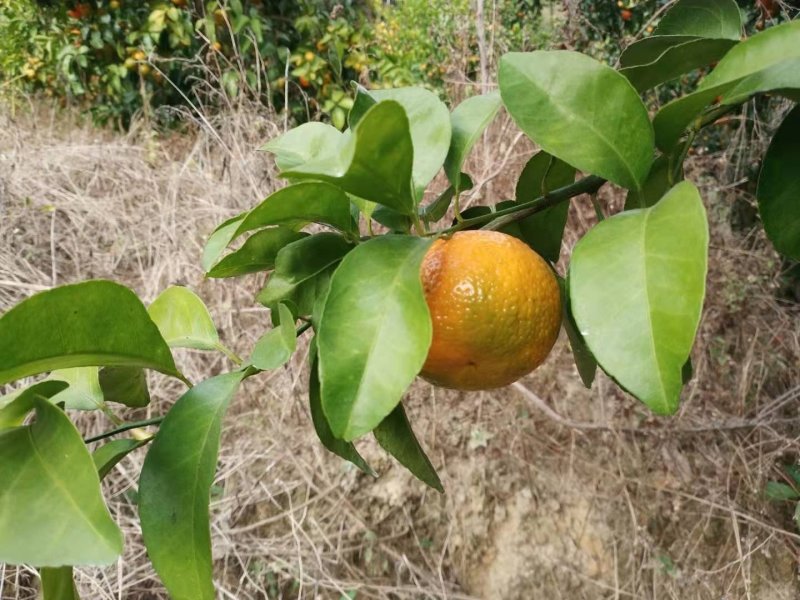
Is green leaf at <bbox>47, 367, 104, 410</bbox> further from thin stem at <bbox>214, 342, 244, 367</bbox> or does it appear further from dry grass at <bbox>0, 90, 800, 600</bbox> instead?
dry grass at <bbox>0, 90, 800, 600</bbox>

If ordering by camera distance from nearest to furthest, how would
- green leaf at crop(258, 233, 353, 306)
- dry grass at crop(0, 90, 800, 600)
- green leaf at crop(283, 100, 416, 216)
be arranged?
green leaf at crop(283, 100, 416, 216), green leaf at crop(258, 233, 353, 306), dry grass at crop(0, 90, 800, 600)

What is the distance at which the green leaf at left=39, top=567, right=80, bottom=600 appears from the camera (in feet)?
0.96

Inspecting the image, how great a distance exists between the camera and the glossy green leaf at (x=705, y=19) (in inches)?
13.3

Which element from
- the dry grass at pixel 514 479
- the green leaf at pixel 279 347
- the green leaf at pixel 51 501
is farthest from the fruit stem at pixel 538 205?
the dry grass at pixel 514 479

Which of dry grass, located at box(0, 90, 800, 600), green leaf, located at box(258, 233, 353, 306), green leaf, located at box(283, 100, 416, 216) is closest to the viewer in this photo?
green leaf, located at box(283, 100, 416, 216)

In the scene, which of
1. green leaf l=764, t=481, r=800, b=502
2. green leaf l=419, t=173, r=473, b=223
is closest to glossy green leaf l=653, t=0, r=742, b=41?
green leaf l=419, t=173, r=473, b=223

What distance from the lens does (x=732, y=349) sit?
1572mm

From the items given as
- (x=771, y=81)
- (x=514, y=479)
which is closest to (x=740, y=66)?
(x=771, y=81)

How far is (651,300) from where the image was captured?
0.22 metres

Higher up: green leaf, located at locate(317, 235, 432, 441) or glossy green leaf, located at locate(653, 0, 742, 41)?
glossy green leaf, located at locate(653, 0, 742, 41)

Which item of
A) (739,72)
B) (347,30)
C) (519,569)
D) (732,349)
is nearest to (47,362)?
(739,72)

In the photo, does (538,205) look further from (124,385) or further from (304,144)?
(124,385)

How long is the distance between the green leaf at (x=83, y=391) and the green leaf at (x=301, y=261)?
0.43 feet

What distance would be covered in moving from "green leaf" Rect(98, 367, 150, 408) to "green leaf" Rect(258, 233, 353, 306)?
0.39ft
